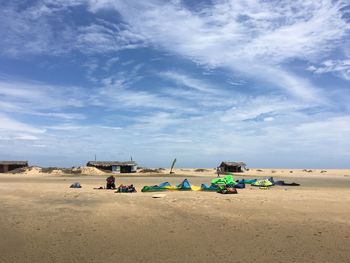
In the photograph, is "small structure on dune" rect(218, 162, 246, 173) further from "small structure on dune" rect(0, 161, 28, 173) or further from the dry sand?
the dry sand

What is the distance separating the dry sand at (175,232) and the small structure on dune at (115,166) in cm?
5568

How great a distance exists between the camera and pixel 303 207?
49.4 feet

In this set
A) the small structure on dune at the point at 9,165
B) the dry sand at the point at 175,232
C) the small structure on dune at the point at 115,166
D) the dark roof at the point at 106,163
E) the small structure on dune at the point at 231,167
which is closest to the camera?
the dry sand at the point at 175,232

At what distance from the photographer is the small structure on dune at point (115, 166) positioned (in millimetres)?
71250

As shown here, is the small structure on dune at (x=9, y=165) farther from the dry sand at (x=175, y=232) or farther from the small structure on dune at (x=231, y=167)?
the dry sand at (x=175, y=232)

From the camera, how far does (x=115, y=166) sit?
71.9 m

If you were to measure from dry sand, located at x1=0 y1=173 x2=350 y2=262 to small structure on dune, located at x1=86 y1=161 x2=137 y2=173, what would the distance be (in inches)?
2192

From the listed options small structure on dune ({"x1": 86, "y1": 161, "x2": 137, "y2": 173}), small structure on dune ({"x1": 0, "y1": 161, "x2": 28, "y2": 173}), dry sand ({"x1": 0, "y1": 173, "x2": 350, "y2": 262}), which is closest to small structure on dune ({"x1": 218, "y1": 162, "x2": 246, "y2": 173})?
small structure on dune ({"x1": 86, "y1": 161, "x2": 137, "y2": 173})

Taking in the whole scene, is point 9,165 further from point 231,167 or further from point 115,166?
point 231,167

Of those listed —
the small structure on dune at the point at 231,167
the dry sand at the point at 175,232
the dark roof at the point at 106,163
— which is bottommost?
the dry sand at the point at 175,232

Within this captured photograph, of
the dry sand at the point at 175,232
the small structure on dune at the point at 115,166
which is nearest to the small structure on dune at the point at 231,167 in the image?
the small structure on dune at the point at 115,166

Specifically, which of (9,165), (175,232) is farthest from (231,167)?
(175,232)

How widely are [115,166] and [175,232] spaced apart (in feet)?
206

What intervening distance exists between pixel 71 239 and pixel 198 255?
3321 mm
